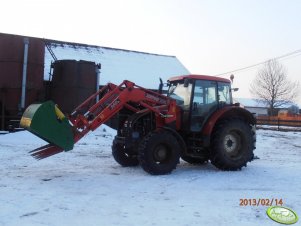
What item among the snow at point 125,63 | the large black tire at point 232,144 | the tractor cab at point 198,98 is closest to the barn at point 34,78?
the snow at point 125,63

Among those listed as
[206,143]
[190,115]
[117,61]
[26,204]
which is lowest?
[26,204]

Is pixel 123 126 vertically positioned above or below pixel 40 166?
above

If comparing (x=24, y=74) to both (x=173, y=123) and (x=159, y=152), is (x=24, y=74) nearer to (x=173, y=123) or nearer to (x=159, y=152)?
(x=173, y=123)

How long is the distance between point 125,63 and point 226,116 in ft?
70.0

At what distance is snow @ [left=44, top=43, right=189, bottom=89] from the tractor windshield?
16813 mm

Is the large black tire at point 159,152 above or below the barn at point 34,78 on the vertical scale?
below

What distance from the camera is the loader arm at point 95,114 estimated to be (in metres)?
7.59

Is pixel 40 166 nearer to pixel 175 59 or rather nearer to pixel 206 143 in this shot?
pixel 206 143

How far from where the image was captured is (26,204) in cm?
590

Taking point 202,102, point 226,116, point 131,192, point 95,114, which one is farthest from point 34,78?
point 131,192

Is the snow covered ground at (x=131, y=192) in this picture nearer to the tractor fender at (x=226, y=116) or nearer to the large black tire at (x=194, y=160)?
the large black tire at (x=194, y=160)

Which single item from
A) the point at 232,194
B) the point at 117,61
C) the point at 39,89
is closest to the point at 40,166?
the point at 232,194

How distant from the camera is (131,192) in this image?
22.7 ft

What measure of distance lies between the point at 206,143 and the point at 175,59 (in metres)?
25.4
